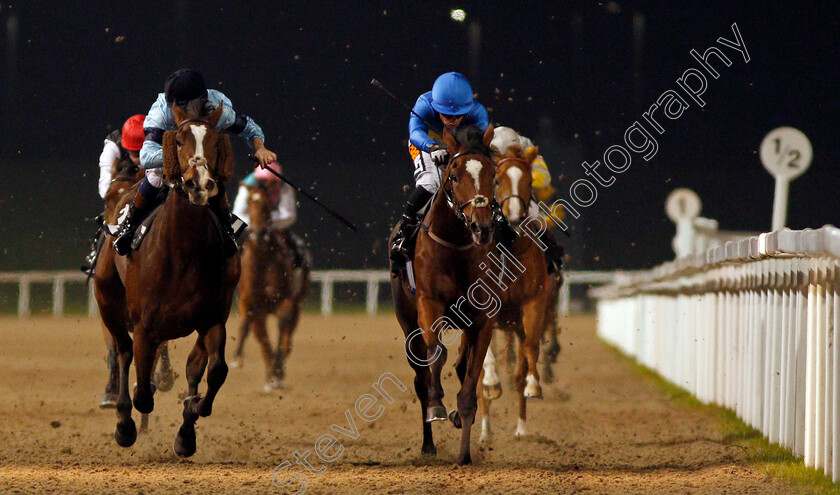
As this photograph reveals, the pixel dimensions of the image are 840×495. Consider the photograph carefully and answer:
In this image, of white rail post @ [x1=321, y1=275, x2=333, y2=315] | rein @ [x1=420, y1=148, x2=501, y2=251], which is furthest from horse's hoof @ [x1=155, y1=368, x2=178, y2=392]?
white rail post @ [x1=321, y1=275, x2=333, y2=315]

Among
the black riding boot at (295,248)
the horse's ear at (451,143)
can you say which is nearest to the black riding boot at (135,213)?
the horse's ear at (451,143)

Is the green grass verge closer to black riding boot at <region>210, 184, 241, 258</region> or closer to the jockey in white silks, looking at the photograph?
black riding boot at <region>210, 184, 241, 258</region>

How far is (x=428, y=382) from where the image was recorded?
6793mm

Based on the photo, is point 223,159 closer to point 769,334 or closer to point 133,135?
point 133,135

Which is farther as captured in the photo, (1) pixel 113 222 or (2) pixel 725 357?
(2) pixel 725 357

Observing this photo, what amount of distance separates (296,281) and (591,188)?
16.3 metres

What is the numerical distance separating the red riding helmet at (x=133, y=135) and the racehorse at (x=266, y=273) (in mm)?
3781

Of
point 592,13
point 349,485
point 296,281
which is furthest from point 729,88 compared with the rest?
point 349,485

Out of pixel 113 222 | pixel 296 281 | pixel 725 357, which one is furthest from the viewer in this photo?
pixel 296 281

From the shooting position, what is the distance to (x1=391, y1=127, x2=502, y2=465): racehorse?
621 cm

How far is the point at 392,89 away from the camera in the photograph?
2477 centimetres

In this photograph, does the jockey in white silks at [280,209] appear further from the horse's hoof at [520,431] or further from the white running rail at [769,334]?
the horse's hoof at [520,431]

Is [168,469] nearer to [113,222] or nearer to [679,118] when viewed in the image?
[113,222]

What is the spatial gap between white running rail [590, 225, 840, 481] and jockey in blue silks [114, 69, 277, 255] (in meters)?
2.94
